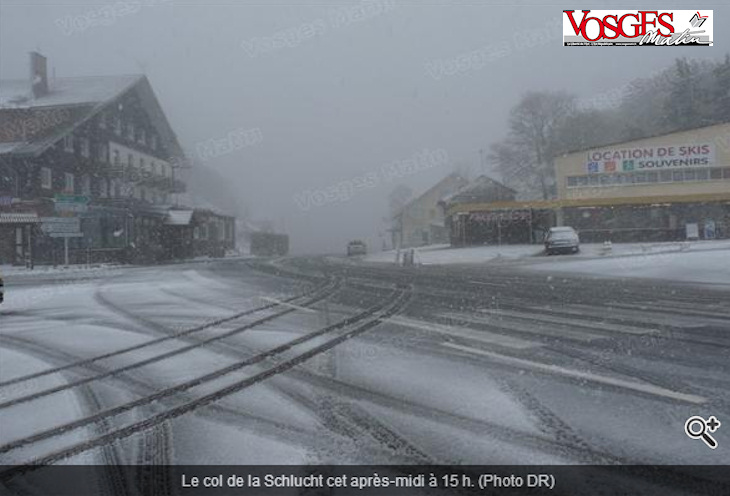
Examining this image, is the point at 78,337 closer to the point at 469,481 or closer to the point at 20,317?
the point at 20,317

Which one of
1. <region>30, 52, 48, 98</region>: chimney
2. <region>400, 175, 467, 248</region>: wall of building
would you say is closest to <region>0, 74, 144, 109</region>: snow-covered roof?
<region>30, 52, 48, 98</region>: chimney

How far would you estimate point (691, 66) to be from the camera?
66.1 meters

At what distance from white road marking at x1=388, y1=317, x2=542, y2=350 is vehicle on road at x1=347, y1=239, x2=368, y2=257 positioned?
46.1 metres

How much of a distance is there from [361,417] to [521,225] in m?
43.3

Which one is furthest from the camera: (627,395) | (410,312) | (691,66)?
(691,66)

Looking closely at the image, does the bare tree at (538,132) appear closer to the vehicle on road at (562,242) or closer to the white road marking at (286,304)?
the vehicle on road at (562,242)

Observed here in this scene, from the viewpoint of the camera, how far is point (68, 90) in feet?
160

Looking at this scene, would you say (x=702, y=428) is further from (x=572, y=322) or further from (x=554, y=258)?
(x=554, y=258)

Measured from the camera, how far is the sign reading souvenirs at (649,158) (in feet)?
143

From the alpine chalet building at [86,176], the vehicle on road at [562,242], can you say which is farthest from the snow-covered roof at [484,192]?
the alpine chalet building at [86,176]

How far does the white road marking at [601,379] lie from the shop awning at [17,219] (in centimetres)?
3570

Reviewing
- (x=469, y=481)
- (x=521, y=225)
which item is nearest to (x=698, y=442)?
(x=469, y=481)
